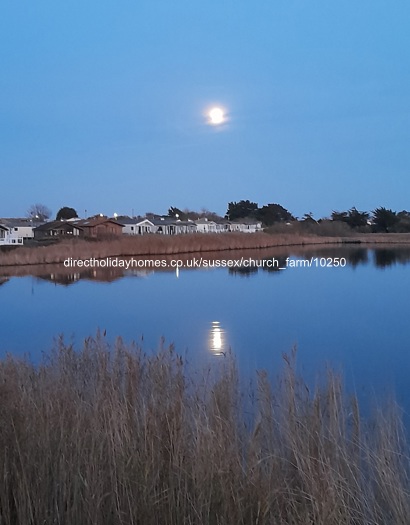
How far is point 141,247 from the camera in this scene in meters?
30.1

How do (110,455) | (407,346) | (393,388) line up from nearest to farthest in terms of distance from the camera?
1. (110,455)
2. (393,388)
3. (407,346)

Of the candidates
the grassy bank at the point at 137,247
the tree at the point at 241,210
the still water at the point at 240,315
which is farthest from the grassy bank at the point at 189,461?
the tree at the point at 241,210

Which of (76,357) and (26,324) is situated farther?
(26,324)

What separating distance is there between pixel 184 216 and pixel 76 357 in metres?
78.2

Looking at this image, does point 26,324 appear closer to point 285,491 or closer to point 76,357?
point 76,357

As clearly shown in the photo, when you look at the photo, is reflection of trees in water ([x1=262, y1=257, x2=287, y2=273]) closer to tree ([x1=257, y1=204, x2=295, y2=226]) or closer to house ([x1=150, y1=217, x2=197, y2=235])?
house ([x1=150, y1=217, x2=197, y2=235])

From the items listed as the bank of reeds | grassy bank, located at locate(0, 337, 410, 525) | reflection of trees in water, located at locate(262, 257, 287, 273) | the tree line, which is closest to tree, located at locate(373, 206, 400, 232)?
the tree line

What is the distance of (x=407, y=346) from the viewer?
902 centimetres

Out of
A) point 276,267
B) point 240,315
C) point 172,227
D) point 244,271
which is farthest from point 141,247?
point 172,227

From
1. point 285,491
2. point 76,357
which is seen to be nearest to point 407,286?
point 76,357

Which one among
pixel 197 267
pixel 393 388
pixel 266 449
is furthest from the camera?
pixel 197 267

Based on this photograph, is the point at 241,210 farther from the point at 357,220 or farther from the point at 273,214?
the point at 357,220

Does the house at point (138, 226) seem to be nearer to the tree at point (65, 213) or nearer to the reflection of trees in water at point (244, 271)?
the tree at point (65, 213)

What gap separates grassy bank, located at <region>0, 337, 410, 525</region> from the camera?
277 centimetres
